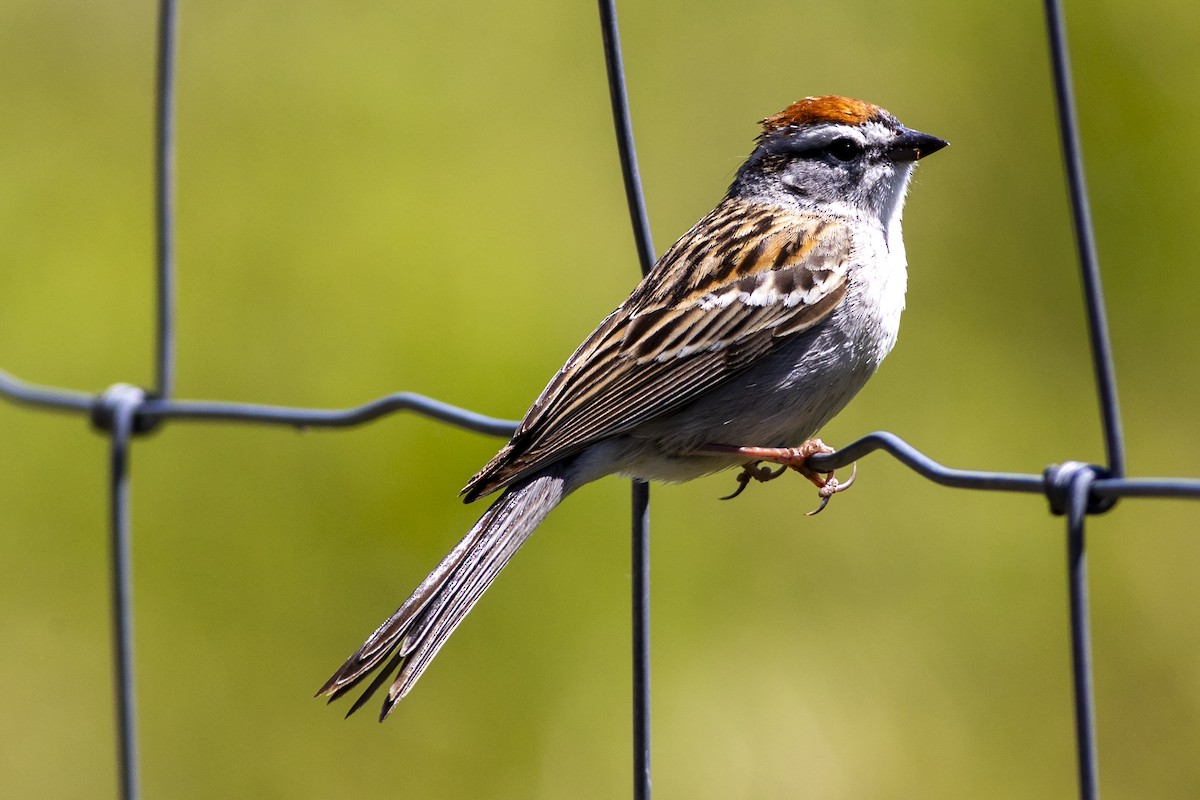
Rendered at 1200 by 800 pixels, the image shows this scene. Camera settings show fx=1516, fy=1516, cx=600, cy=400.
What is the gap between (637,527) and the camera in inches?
101

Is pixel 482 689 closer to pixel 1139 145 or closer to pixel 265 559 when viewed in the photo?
pixel 265 559

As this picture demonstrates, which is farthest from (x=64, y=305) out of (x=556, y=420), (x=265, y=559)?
(x=556, y=420)

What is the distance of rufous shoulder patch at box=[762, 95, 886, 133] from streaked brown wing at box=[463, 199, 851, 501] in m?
0.35

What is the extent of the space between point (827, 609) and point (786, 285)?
6.62 ft

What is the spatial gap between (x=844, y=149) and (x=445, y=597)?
159cm

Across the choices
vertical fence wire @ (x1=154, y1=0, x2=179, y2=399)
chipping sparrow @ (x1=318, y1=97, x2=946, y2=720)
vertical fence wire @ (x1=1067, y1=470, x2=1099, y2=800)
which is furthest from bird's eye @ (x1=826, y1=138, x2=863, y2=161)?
vertical fence wire @ (x1=1067, y1=470, x2=1099, y2=800)

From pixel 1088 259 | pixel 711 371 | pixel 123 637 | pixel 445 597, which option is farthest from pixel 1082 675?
pixel 123 637

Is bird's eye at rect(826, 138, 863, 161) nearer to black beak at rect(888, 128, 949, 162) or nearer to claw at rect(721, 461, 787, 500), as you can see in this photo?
black beak at rect(888, 128, 949, 162)

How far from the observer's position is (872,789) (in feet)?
15.4

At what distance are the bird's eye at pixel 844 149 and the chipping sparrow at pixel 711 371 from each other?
0.60 ft

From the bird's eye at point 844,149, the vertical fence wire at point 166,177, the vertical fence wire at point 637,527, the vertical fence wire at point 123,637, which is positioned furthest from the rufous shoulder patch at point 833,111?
the vertical fence wire at point 123,637

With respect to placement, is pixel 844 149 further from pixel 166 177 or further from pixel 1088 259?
pixel 1088 259

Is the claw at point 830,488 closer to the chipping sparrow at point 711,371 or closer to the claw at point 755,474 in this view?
the chipping sparrow at point 711,371

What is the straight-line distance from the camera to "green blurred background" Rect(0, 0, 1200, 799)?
4.67 m
